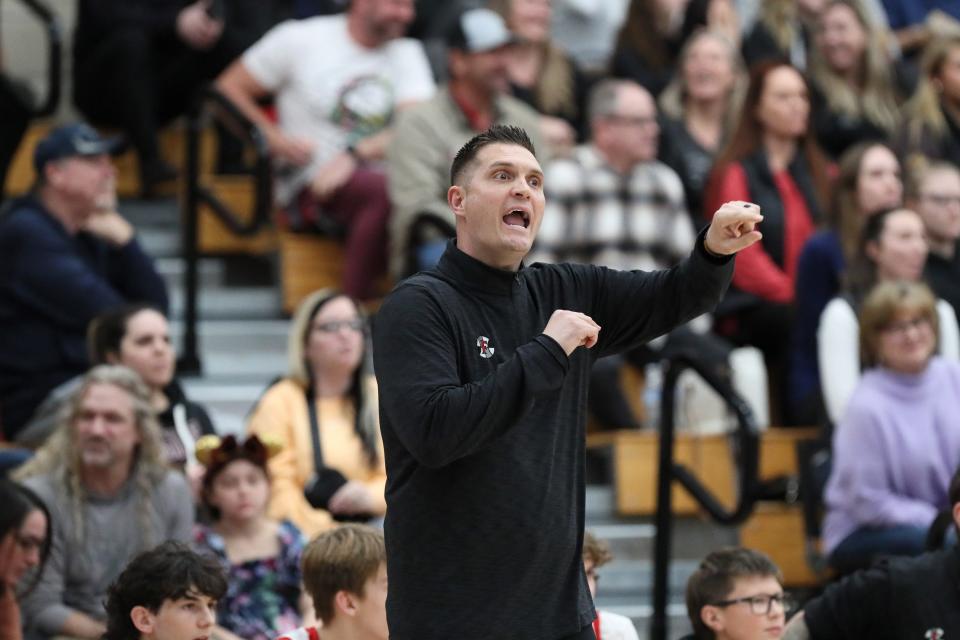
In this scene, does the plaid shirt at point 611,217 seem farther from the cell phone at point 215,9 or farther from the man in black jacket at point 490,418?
the man in black jacket at point 490,418

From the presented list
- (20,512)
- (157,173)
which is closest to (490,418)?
(20,512)

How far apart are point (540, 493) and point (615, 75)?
6245 mm

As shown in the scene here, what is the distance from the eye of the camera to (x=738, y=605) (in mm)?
5484

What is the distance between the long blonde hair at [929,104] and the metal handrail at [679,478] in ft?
9.36

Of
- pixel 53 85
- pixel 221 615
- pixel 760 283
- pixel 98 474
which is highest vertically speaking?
pixel 53 85

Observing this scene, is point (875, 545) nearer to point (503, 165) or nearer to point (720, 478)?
point (720, 478)

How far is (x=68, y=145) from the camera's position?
779 cm

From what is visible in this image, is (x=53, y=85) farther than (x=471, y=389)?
Yes

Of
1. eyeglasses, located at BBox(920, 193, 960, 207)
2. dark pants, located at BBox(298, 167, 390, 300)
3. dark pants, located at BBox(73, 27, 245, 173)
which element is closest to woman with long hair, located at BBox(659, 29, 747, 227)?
eyeglasses, located at BBox(920, 193, 960, 207)

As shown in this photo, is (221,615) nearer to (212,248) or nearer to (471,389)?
(471,389)

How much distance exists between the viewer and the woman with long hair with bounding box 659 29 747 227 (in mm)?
9312

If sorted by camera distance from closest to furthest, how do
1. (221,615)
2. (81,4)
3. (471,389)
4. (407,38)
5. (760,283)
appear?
1. (471,389)
2. (221,615)
3. (760,283)
4. (81,4)
5. (407,38)

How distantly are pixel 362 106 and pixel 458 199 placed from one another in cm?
506

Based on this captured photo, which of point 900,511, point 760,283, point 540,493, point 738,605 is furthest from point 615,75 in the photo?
point 540,493
